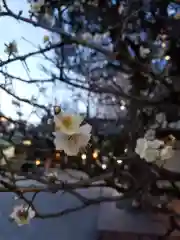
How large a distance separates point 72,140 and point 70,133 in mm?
13

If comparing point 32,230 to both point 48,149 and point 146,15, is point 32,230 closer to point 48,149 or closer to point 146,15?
point 48,149

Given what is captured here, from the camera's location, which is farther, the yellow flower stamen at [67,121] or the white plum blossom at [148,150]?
the white plum blossom at [148,150]

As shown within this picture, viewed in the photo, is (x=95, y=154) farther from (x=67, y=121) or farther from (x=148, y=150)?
(x=67, y=121)

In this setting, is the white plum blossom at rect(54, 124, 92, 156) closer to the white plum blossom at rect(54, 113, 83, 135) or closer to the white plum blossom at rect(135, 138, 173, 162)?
the white plum blossom at rect(54, 113, 83, 135)

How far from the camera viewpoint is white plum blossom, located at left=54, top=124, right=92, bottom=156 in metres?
0.46

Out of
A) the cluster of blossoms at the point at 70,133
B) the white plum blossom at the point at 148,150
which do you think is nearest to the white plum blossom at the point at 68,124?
the cluster of blossoms at the point at 70,133

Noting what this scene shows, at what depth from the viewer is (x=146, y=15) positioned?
3.87ft

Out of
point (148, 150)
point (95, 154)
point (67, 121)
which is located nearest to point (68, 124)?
point (67, 121)

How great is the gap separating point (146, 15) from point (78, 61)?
40 cm

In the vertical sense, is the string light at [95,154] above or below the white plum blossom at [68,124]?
below

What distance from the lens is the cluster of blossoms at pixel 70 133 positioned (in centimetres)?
46

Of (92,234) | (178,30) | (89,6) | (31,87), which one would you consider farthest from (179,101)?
(92,234)

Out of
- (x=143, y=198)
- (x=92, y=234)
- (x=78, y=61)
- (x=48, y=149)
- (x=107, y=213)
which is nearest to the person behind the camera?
(x=143, y=198)

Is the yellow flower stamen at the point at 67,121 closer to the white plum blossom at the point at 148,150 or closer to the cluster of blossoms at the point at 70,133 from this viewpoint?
the cluster of blossoms at the point at 70,133
